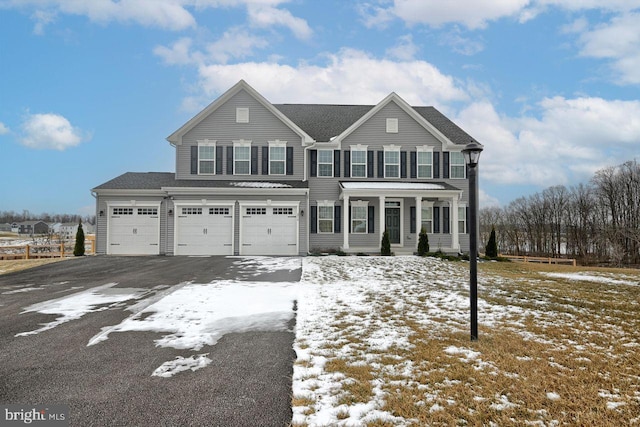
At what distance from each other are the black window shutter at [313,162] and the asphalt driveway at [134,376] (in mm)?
12970

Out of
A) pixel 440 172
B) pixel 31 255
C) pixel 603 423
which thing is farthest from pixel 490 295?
pixel 31 255

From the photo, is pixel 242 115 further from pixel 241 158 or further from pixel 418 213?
pixel 418 213

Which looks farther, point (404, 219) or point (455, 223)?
point (404, 219)

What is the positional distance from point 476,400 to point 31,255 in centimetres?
2161

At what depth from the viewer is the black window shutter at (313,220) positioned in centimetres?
1802

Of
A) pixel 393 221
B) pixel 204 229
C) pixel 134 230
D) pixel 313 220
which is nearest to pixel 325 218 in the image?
pixel 313 220

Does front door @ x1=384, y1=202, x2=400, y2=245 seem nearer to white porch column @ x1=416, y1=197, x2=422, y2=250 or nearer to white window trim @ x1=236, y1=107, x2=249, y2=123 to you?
white porch column @ x1=416, y1=197, x2=422, y2=250

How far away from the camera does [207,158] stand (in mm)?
18000

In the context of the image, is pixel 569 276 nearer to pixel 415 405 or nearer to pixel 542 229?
pixel 415 405

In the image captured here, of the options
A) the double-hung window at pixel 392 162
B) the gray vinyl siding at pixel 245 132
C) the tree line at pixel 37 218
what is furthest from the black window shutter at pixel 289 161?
the tree line at pixel 37 218

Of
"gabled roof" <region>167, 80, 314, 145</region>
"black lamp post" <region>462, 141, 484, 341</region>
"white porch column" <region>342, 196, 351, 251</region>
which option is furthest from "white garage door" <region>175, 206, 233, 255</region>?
"black lamp post" <region>462, 141, 484, 341</region>

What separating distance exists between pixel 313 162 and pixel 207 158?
219 inches

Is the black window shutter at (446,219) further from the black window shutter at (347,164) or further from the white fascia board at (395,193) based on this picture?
the black window shutter at (347,164)

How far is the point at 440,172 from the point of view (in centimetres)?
1917
